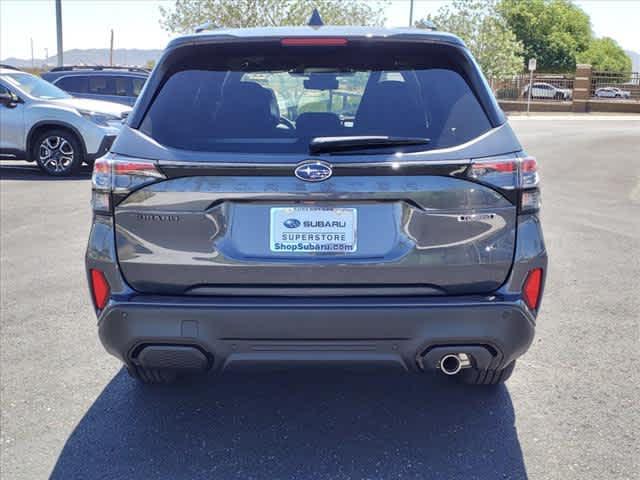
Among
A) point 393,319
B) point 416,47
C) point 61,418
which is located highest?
point 416,47

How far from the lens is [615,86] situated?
134 ft

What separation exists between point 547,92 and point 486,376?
43.2m

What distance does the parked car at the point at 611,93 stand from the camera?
134 feet

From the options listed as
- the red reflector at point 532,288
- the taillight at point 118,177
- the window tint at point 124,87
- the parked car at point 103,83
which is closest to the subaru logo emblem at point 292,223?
the taillight at point 118,177

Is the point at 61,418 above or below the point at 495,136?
below

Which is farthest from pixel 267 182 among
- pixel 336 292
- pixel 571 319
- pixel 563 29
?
pixel 563 29

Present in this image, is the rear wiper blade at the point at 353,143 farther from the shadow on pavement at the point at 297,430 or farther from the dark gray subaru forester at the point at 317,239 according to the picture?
the shadow on pavement at the point at 297,430

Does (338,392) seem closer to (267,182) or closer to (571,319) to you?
(267,182)

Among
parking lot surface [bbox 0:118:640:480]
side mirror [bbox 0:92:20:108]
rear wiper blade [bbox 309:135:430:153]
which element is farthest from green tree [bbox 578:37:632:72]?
rear wiper blade [bbox 309:135:430:153]

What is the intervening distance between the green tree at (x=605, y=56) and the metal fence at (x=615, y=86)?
29265mm

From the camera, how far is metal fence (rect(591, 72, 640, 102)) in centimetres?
4044

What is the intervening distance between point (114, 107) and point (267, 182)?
1148 cm

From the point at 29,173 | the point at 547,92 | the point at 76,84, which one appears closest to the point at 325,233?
the point at 29,173

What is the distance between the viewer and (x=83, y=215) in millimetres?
8961
